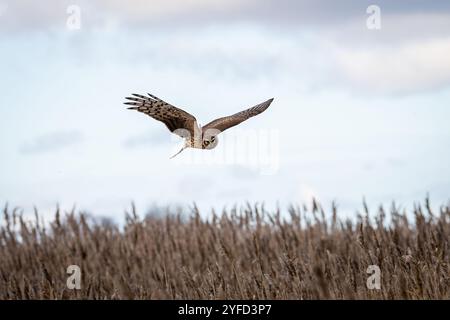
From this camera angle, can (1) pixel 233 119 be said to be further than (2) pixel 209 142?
Yes

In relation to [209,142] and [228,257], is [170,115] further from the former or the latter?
[228,257]

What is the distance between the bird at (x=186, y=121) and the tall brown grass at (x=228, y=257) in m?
1.34

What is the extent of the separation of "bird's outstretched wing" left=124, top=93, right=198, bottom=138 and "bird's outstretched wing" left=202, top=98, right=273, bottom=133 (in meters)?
0.11

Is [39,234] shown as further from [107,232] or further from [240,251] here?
[240,251]

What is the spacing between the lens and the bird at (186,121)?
18.9 feet

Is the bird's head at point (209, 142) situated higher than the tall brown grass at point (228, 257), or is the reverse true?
the bird's head at point (209, 142)

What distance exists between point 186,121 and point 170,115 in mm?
152

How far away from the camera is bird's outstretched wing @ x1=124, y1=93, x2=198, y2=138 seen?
5.91 metres

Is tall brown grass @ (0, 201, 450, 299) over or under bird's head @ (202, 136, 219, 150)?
under

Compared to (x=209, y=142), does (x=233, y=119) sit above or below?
above

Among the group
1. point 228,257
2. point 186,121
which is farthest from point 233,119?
point 228,257

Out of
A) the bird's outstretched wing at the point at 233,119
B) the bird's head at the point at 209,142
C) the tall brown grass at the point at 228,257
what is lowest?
the tall brown grass at the point at 228,257

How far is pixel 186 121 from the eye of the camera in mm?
5953

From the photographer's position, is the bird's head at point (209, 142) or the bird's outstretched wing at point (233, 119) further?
the bird's outstretched wing at point (233, 119)
